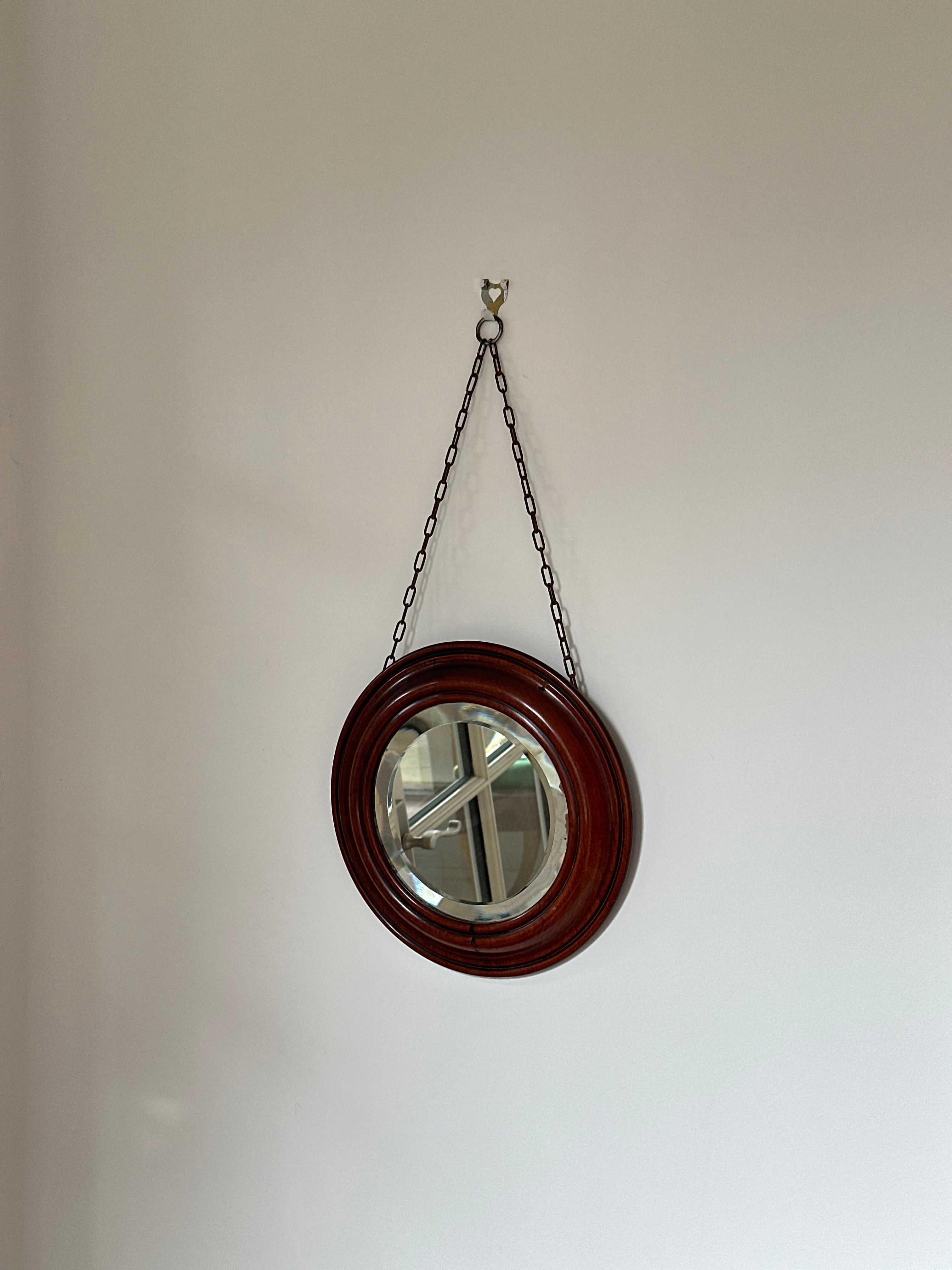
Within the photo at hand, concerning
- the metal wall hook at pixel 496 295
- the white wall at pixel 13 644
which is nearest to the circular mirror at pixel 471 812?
the metal wall hook at pixel 496 295

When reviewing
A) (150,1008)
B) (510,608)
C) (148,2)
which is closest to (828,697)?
(510,608)

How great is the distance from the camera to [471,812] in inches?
43.2

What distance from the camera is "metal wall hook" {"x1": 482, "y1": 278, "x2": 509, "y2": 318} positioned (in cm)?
110

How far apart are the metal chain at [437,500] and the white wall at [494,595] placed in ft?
0.06

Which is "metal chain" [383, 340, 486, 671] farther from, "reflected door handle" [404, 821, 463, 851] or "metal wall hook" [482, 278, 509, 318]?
"reflected door handle" [404, 821, 463, 851]

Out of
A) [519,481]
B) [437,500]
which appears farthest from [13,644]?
[519,481]

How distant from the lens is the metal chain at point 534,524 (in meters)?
1.08

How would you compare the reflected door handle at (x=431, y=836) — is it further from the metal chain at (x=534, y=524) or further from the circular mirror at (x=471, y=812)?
the metal chain at (x=534, y=524)

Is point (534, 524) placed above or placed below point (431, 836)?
above

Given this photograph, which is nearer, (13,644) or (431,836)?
(431,836)

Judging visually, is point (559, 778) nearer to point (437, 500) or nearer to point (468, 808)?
A: point (468, 808)

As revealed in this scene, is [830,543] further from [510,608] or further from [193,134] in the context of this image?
[193,134]

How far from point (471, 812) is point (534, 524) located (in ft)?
1.13

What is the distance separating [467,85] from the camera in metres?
1.11
